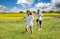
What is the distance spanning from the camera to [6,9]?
161 inches

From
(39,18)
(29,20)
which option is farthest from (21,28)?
(39,18)

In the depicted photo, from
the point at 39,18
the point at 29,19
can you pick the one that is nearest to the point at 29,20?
the point at 29,19

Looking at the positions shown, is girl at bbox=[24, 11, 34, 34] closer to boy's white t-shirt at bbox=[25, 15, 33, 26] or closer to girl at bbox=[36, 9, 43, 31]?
boy's white t-shirt at bbox=[25, 15, 33, 26]

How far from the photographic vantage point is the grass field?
3854 millimetres

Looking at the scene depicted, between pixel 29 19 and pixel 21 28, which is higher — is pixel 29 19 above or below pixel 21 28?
above

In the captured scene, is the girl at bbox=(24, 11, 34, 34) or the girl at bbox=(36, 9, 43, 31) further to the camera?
the girl at bbox=(36, 9, 43, 31)

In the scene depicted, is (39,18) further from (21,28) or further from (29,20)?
(21,28)

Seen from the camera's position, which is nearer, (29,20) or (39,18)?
(29,20)

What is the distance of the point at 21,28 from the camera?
13.2 ft

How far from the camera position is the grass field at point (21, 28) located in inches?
152

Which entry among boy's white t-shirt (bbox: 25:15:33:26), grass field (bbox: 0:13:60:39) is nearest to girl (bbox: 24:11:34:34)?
boy's white t-shirt (bbox: 25:15:33:26)

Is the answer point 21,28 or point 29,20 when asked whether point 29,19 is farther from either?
point 21,28

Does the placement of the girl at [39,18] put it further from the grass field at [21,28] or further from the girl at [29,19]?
the girl at [29,19]

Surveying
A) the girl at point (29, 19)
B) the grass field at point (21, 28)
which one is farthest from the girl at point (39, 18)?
the girl at point (29, 19)
